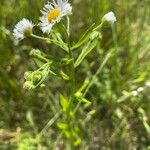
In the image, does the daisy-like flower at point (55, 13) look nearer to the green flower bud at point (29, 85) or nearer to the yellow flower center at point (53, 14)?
A: the yellow flower center at point (53, 14)

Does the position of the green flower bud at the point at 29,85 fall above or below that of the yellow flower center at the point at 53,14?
below

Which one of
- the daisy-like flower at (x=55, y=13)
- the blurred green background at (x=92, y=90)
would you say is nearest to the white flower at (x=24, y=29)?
the daisy-like flower at (x=55, y=13)

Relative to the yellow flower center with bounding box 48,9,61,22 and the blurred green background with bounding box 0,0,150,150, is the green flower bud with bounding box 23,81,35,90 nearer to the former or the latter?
the yellow flower center with bounding box 48,9,61,22

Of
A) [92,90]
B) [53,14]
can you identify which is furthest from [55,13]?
[92,90]

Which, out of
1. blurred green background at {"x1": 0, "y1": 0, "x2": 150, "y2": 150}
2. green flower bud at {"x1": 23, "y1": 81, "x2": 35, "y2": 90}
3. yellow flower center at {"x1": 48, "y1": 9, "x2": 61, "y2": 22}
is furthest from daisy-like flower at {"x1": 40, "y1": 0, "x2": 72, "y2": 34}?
blurred green background at {"x1": 0, "y1": 0, "x2": 150, "y2": 150}

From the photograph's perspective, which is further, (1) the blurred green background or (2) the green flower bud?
(1) the blurred green background

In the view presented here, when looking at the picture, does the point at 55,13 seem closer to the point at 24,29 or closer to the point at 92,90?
the point at 24,29
